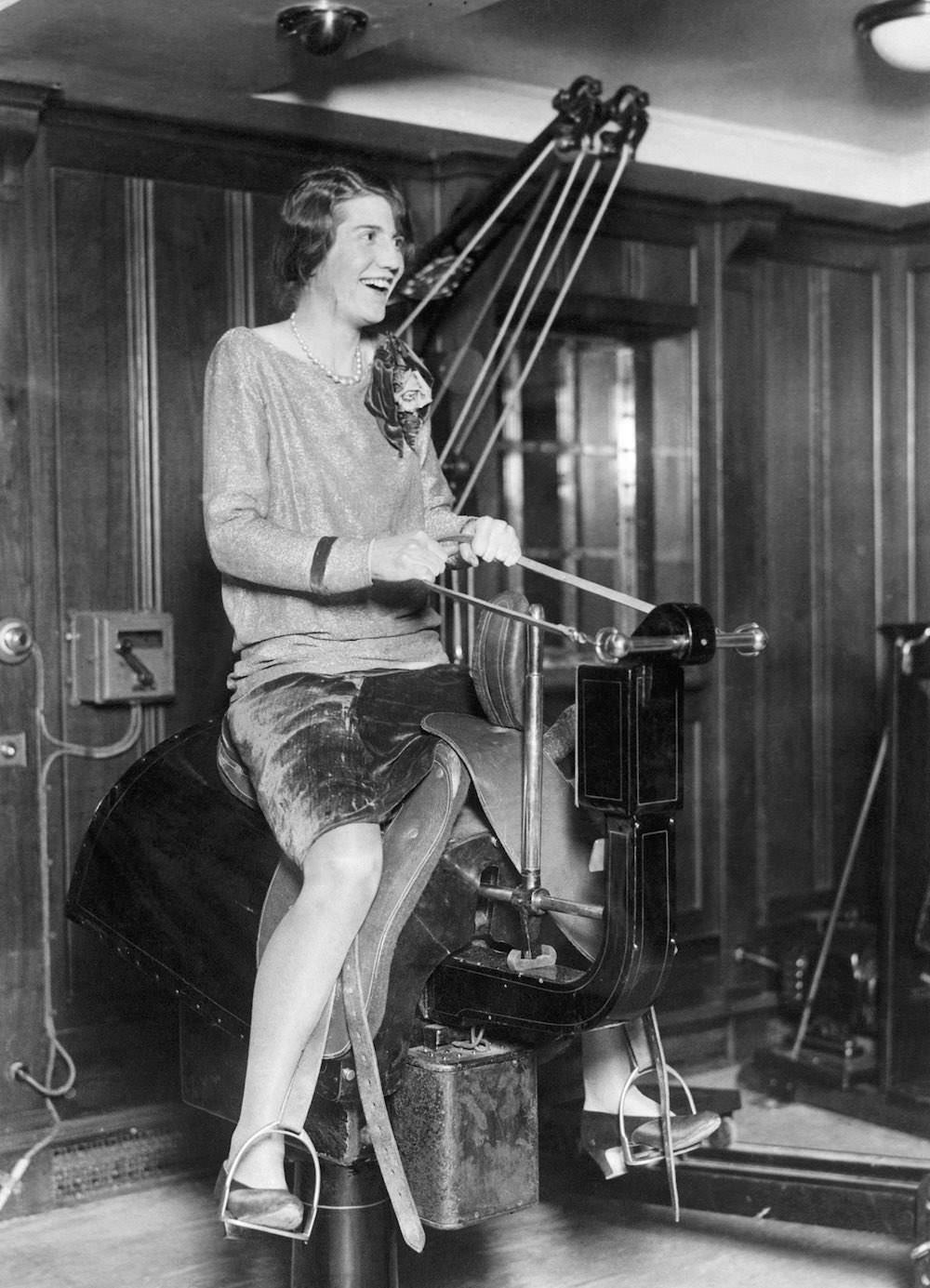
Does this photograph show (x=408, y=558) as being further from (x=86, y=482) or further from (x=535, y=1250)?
(x=535, y=1250)

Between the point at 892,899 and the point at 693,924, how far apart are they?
799 mm

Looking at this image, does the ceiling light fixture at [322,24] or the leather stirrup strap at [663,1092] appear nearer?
the leather stirrup strap at [663,1092]

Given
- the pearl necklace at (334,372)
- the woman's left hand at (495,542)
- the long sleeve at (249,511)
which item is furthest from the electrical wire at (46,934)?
the woman's left hand at (495,542)

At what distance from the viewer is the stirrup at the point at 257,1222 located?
9.30 ft

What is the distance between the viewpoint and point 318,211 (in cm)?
330

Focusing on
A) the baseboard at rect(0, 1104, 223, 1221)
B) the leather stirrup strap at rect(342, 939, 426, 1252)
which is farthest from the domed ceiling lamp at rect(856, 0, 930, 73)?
the baseboard at rect(0, 1104, 223, 1221)

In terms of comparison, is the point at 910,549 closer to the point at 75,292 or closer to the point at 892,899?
the point at 892,899

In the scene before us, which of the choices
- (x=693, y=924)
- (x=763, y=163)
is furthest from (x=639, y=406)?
(x=693, y=924)

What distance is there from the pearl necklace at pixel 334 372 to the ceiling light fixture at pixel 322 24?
65 centimetres

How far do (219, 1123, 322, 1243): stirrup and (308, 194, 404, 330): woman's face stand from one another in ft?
5.00

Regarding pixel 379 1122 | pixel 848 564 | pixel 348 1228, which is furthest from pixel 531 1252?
pixel 848 564

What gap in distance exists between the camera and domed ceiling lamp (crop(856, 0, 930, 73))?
392 cm

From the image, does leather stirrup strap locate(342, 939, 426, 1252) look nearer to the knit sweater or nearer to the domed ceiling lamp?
the knit sweater

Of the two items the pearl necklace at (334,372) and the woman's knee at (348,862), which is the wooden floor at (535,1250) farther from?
the pearl necklace at (334,372)
